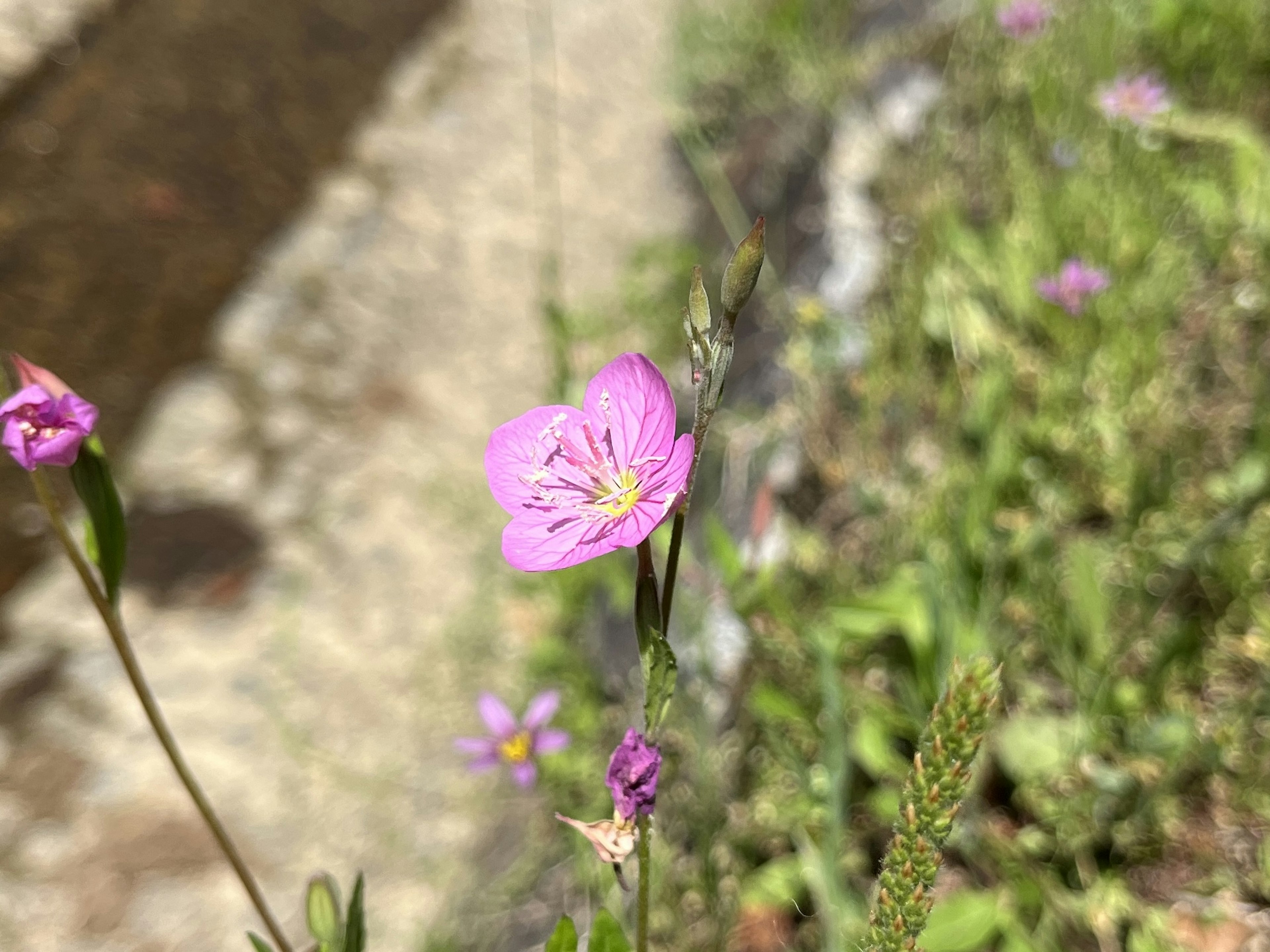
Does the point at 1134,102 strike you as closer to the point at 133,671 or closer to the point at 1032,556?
the point at 1032,556

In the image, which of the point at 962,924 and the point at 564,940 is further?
the point at 962,924

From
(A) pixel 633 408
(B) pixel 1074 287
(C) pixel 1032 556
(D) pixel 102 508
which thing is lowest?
(C) pixel 1032 556

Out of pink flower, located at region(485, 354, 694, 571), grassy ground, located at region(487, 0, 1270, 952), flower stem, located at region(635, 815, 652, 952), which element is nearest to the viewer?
flower stem, located at region(635, 815, 652, 952)

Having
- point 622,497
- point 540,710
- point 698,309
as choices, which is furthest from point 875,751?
point 698,309

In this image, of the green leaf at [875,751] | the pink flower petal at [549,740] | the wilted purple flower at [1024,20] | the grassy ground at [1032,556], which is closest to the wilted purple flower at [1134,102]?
the grassy ground at [1032,556]

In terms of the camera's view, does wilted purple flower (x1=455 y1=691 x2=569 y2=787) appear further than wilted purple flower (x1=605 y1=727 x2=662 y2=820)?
Yes

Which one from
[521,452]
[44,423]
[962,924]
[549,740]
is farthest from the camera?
[549,740]

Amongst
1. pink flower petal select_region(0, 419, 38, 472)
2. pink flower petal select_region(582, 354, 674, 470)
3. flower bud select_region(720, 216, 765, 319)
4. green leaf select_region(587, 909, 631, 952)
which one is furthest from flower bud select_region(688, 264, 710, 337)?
pink flower petal select_region(0, 419, 38, 472)

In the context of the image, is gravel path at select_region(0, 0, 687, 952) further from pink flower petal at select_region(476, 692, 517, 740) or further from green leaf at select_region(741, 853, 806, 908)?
green leaf at select_region(741, 853, 806, 908)
